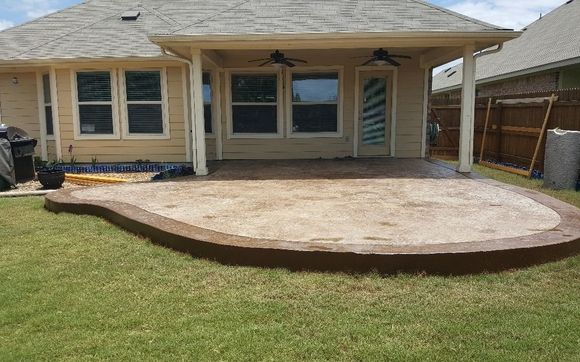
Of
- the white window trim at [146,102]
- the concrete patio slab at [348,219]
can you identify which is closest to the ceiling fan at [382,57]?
the concrete patio slab at [348,219]

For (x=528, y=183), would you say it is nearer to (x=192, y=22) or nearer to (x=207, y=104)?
(x=207, y=104)

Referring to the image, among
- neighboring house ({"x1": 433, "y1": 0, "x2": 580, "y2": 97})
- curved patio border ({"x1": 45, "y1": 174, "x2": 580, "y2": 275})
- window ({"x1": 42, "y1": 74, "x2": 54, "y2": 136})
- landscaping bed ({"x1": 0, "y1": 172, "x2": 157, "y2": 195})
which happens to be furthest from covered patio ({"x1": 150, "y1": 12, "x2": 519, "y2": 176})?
curved patio border ({"x1": 45, "y1": 174, "x2": 580, "y2": 275})

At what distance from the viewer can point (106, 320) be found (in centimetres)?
290

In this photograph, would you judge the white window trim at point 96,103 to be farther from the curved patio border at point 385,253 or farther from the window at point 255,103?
the curved patio border at point 385,253

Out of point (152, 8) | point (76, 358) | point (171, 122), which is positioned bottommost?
point (76, 358)

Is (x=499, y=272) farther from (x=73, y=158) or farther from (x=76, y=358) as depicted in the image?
(x=73, y=158)

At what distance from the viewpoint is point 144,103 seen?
1044 cm

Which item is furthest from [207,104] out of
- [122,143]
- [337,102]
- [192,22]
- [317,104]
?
[337,102]

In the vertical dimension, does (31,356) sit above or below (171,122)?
below

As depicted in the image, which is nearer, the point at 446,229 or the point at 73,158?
the point at 446,229

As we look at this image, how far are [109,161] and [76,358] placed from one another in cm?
892

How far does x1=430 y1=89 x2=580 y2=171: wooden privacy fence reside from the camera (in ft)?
28.8

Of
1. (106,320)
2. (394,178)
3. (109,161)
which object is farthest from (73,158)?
(106,320)

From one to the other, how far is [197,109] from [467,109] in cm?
500
